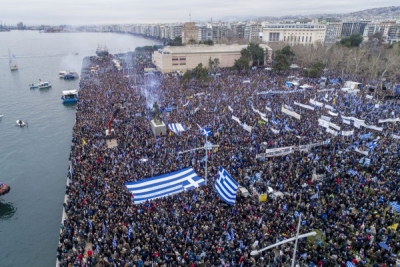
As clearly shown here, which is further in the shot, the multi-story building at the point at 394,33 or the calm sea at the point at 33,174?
the multi-story building at the point at 394,33

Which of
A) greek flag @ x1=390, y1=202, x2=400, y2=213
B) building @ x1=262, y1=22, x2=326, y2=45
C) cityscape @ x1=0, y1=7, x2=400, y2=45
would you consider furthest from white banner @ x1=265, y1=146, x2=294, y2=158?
building @ x1=262, y1=22, x2=326, y2=45

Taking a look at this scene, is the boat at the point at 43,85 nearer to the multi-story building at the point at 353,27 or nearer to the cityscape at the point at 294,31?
the cityscape at the point at 294,31

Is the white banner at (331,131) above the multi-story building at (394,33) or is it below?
below

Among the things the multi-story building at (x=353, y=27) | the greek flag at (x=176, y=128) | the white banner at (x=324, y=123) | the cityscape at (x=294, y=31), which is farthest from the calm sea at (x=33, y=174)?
the multi-story building at (x=353, y=27)

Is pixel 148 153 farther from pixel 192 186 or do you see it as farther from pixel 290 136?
pixel 290 136

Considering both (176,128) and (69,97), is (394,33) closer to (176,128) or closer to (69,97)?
(69,97)
